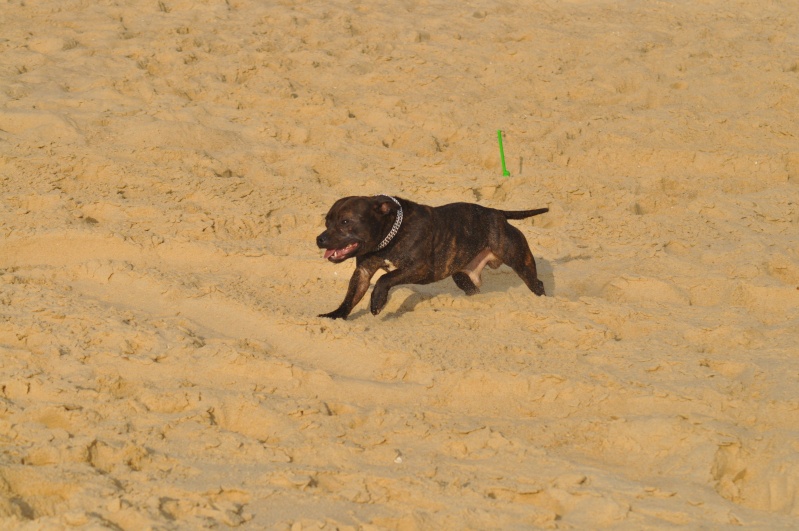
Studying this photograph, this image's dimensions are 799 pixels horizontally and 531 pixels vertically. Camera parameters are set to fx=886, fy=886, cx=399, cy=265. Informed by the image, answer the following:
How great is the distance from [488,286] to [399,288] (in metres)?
0.71

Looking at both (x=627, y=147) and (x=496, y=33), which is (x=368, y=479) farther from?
(x=496, y=33)

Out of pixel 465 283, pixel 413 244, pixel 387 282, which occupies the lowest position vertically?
pixel 465 283

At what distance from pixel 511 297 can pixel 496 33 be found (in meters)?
4.77

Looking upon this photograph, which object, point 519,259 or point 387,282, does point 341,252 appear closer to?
point 387,282

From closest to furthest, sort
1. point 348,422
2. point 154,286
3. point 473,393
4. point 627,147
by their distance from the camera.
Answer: point 348,422 → point 473,393 → point 154,286 → point 627,147

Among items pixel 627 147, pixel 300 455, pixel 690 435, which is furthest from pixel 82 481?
pixel 627 147

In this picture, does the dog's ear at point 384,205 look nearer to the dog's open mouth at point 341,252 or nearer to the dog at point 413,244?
the dog at point 413,244

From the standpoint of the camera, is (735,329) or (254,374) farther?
(735,329)

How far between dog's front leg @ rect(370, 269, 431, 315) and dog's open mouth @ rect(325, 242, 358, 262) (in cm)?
27

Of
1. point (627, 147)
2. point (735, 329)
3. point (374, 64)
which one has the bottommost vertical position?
point (735, 329)

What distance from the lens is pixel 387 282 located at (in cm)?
543

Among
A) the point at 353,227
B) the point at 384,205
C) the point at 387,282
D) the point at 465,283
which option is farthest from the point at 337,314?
the point at 465,283

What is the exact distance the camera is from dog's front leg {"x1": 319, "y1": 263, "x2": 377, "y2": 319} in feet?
17.7

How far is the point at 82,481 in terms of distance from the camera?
338 centimetres
